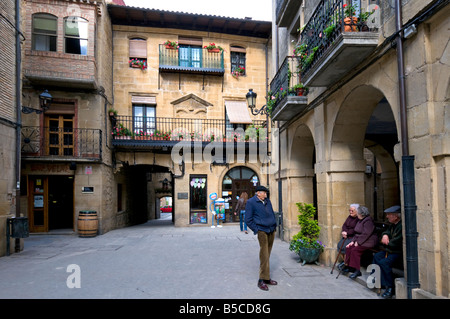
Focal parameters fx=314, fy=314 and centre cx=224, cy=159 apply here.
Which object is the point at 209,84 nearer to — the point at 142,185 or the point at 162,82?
the point at 162,82

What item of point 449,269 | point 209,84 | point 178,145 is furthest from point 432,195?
point 209,84

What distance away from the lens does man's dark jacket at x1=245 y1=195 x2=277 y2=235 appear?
5.38 metres

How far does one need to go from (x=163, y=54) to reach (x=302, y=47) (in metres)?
9.90

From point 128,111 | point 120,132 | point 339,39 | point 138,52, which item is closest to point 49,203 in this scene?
point 120,132

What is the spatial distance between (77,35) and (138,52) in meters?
3.21

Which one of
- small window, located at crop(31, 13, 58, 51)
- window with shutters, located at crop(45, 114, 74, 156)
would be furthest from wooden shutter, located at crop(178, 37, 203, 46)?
window with shutters, located at crop(45, 114, 74, 156)

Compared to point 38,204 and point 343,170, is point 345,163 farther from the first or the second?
point 38,204

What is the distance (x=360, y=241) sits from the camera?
19.1 ft

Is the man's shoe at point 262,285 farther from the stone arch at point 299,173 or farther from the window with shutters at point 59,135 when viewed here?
the window with shutters at point 59,135

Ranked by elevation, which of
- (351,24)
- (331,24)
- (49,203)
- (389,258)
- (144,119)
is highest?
(144,119)

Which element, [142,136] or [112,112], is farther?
[142,136]

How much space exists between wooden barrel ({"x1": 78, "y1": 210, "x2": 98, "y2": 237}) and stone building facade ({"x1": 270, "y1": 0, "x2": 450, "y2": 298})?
8.03m

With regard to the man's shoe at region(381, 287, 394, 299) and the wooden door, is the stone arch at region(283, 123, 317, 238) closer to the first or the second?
the man's shoe at region(381, 287, 394, 299)

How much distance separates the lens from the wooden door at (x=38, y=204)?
12.9 m
